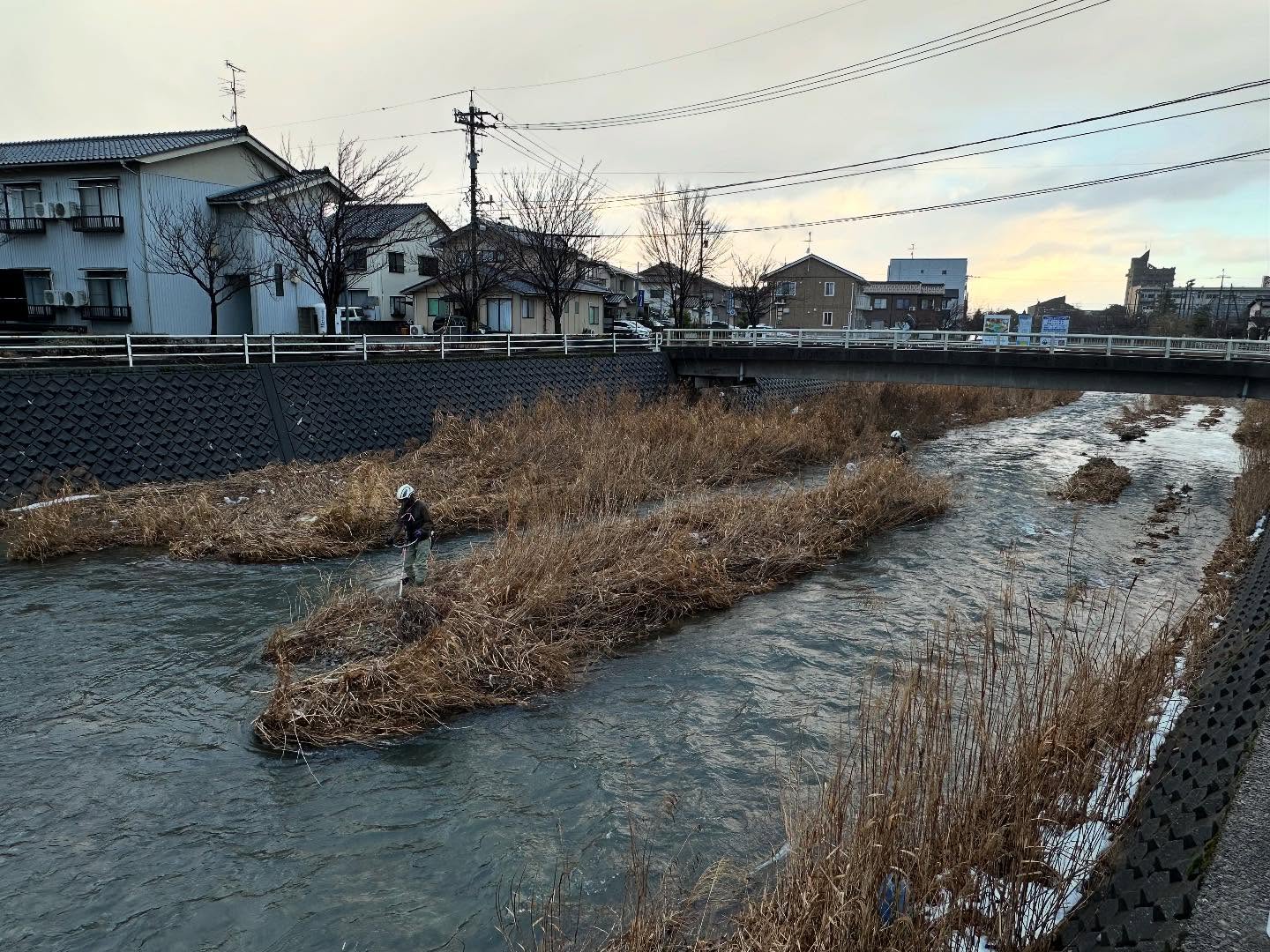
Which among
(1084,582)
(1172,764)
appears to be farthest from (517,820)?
(1084,582)

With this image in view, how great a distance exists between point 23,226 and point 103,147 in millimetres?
4028

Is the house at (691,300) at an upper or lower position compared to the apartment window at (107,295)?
upper

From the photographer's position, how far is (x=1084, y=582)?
1210cm

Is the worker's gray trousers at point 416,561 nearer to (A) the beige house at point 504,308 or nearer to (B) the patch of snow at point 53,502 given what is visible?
(B) the patch of snow at point 53,502

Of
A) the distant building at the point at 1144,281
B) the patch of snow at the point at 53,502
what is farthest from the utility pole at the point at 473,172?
the distant building at the point at 1144,281

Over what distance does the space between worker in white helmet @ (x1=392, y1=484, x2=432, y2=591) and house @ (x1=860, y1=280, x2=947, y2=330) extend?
6752cm

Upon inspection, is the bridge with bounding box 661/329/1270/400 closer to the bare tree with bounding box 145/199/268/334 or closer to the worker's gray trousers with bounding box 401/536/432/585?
the bare tree with bounding box 145/199/268/334

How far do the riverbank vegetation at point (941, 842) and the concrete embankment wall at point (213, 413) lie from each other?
1449 cm

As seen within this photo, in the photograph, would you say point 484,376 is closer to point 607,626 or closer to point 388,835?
point 607,626

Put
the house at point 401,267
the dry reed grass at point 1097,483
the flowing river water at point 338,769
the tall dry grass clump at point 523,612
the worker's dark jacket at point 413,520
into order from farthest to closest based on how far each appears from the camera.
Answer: the house at point 401,267 → the dry reed grass at point 1097,483 → the worker's dark jacket at point 413,520 → the tall dry grass clump at point 523,612 → the flowing river water at point 338,769

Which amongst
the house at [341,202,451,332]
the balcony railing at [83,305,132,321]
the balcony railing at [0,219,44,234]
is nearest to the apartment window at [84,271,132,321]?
the balcony railing at [83,305,132,321]

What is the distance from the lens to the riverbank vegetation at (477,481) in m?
13.0

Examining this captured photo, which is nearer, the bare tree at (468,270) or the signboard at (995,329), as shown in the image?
the signboard at (995,329)

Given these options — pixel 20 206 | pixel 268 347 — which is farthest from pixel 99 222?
pixel 268 347
